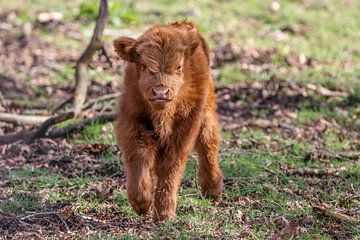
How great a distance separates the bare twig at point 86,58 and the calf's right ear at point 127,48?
2.94m

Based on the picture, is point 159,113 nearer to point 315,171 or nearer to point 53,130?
point 315,171

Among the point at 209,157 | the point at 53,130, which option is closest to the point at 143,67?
the point at 209,157

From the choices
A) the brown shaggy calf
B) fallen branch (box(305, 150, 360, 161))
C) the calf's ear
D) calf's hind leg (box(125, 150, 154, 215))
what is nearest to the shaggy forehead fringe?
the brown shaggy calf

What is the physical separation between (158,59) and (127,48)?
1.13ft

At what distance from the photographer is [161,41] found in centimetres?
661

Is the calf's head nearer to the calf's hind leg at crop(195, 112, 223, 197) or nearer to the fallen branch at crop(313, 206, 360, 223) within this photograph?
the calf's hind leg at crop(195, 112, 223, 197)

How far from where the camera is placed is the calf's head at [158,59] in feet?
21.1

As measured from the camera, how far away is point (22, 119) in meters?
9.82

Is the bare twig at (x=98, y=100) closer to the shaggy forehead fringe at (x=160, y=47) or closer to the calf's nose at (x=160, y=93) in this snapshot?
the shaggy forehead fringe at (x=160, y=47)

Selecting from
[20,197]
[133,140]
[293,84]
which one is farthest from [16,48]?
[133,140]

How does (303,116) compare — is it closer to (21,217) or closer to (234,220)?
(234,220)

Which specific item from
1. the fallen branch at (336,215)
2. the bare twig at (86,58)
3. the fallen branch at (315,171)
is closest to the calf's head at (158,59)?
the fallen branch at (336,215)

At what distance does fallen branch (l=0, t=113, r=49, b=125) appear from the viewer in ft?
31.9

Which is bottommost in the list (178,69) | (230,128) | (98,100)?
(230,128)
